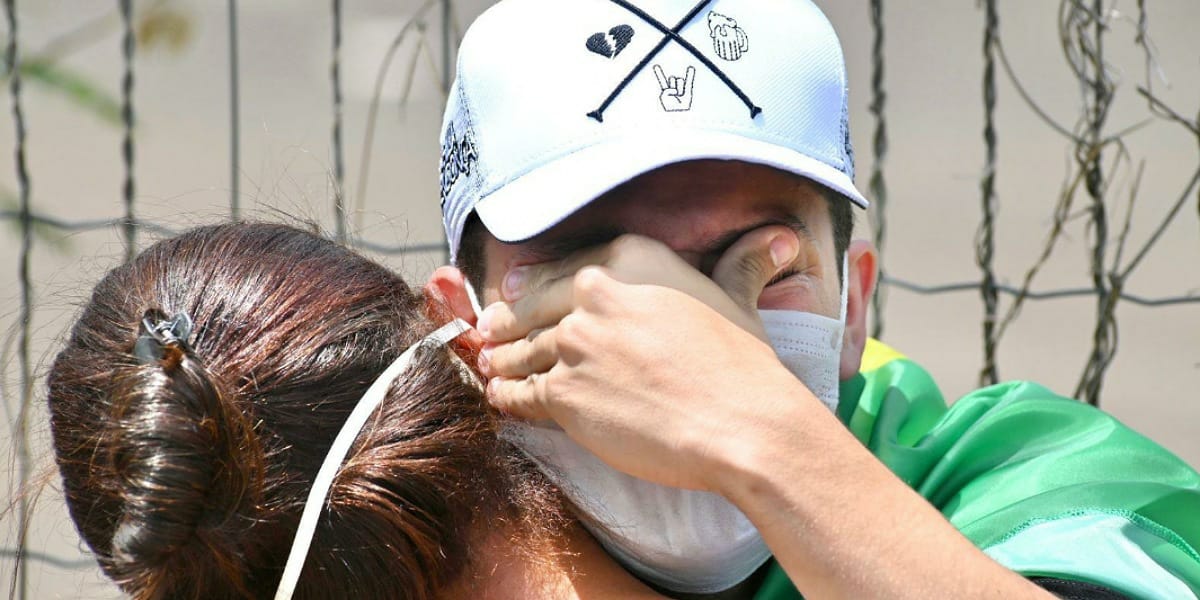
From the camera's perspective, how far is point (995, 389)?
7.84 ft

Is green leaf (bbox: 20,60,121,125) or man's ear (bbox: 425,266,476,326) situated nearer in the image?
man's ear (bbox: 425,266,476,326)

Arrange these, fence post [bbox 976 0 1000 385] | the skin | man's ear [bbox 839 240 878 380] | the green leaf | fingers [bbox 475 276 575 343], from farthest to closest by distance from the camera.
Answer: the green leaf → fence post [bbox 976 0 1000 385] → man's ear [bbox 839 240 878 380] → fingers [bbox 475 276 575 343] → the skin

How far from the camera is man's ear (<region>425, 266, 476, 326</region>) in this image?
6.80 ft

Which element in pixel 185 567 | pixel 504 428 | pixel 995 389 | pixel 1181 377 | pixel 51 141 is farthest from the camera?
pixel 51 141

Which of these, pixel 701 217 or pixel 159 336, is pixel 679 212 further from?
pixel 159 336

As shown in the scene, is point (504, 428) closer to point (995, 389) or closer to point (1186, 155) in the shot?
point (995, 389)

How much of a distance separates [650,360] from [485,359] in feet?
1.11

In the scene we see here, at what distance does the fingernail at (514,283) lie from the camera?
75.0 inches

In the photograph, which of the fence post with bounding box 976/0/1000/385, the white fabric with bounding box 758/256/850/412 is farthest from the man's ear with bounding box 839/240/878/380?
the fence post with bounding box 976/0/1000/385

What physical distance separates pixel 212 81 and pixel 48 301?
174 inches

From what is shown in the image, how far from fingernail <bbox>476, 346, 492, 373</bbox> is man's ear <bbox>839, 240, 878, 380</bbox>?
0.60 m

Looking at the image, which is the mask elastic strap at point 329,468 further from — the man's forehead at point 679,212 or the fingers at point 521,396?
the man's forehead at point 679,212

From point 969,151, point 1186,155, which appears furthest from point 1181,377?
point 969,151

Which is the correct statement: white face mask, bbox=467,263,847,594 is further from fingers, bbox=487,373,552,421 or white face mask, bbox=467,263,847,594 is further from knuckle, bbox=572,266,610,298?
knuckle, bbox=572,266,610,298
